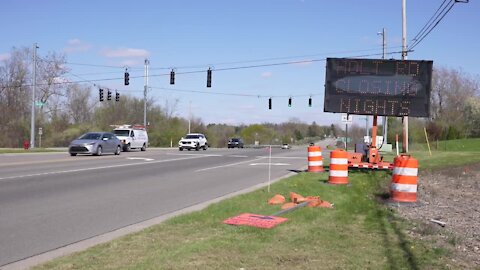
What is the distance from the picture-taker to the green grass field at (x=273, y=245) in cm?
594

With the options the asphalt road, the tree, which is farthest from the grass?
the tree

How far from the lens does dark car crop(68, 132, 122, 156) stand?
30.5 m

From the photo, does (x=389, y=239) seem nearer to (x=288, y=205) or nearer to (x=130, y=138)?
(x=288, y=205)

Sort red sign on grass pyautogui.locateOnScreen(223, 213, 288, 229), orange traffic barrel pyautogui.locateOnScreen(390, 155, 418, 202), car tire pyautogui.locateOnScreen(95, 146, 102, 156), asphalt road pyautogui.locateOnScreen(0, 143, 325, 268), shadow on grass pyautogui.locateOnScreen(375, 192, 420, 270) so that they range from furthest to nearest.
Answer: car tire pyautogui.locateOnScreen(95, 146, 102, 156) → orange traffic barrel pyautogui.locateOnScreen(390, 155, 418, 202) → red sign on grass pyautogui.locateOnScreen(223, 213, 288, 229) → asphalt road pyautogui.locateOnScreen(0, 143, 325, 268) → shadow on grass pyautogui.locateOnScreen(375, 192, 420, 270)

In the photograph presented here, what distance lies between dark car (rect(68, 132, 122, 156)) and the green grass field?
22.1 metres

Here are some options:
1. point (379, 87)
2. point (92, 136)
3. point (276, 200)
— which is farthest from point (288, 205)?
point (92, 136)

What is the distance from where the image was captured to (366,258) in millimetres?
6207

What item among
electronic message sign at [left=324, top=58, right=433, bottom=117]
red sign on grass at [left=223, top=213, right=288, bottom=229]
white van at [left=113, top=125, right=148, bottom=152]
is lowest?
red sign on grass at [left=223, top=213, right=288, bottom=229]

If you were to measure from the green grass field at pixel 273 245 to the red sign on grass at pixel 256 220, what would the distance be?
15cm

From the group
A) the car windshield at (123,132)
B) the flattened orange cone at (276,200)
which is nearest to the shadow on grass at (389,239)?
the flattened orange cone at (276,200)

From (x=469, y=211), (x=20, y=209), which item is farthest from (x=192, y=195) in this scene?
(x=469, y=211)

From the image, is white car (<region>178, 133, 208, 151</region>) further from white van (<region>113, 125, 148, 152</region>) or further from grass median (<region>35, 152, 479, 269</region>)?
grass median (<region>35, 152, 479, 269</region>)

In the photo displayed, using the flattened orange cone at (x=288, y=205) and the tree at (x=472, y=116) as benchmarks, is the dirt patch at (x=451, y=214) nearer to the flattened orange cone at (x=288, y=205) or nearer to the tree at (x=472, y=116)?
the flattened orange cone at (x=288, y=205)

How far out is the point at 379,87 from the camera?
701 inches
